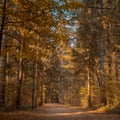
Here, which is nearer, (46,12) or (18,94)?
(46,12)

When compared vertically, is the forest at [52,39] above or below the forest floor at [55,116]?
above

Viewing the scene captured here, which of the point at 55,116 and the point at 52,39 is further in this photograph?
the point at 55,116

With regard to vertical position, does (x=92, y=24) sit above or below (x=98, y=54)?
above

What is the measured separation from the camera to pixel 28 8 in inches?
397

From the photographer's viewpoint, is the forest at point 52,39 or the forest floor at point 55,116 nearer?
the forest at point 52,39

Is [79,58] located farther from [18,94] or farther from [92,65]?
[18,94]

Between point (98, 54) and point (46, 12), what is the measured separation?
12.8 metres

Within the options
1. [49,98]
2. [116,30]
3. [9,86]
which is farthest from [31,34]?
[49,98]

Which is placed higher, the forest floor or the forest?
the forest

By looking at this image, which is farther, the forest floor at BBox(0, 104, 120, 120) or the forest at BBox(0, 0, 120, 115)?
the forest floor at BBox(0, 104, 120, 120)

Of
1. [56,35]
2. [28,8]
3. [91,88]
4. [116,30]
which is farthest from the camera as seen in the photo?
[91,88]

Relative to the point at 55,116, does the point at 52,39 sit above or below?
above

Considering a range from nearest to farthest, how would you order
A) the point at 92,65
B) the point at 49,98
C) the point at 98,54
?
the point at 98,54
the point at 92,65
the point at 49,98

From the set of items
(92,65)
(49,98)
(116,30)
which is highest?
(116,30)
